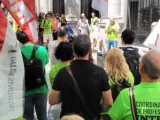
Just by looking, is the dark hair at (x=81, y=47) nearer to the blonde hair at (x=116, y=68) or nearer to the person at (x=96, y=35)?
the blonde hair at (x=116, y=68)

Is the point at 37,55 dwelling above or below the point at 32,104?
above

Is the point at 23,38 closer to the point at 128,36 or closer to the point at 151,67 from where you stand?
the point at 128,36

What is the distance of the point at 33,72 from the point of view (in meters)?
4.60

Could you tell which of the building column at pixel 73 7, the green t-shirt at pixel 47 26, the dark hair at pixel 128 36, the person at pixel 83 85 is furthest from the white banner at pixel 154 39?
the building column at pixel 73 7

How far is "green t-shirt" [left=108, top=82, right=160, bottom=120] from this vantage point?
2.75 metres

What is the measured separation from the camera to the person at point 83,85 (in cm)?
341

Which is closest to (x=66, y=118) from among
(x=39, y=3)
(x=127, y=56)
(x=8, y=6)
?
(x=8, y=6)

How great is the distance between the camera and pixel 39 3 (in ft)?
81.0

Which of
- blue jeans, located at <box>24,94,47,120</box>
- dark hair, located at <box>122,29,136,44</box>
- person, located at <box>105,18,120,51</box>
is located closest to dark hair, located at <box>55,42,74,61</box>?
blue jeans, located at <box>24,94,47,120</box>

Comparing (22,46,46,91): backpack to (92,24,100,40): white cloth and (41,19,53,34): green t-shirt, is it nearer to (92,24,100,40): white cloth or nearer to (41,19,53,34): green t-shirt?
(41,19,53,34): green t-shirt

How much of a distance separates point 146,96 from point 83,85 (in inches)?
30.9

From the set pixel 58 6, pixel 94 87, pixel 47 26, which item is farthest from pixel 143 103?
pixel 58 6

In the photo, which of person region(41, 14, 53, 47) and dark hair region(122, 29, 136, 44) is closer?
dark hair region(122, 29, 136, 44)

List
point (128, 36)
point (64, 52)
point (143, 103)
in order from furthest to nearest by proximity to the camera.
Result: point (128, 36)
point (64, 52)
point (143, 103)
